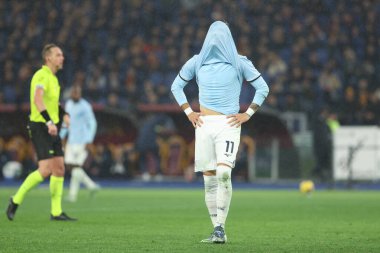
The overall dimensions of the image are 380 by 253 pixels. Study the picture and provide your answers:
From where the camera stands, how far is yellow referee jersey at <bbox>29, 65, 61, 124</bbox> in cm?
1284

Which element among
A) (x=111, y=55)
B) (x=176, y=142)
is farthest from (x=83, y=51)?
(x=176, y=142)

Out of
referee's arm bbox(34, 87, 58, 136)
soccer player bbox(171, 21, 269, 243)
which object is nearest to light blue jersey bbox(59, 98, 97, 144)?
referee's arm bbox(34, 87, 58, 136)

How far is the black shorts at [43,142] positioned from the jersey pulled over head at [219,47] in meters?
3.67

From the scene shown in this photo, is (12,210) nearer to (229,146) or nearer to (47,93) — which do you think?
(47,93)

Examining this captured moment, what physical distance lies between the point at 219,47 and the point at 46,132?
3.90 metres

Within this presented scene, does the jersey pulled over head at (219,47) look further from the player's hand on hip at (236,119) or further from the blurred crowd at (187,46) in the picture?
the blurred crowd at (187,46)

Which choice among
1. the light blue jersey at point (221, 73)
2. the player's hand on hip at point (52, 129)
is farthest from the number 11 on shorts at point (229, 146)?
the player's hand on hip at point (52, 129)

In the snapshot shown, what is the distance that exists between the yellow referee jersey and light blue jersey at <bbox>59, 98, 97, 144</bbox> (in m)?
6.34

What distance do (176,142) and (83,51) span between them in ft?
21.5

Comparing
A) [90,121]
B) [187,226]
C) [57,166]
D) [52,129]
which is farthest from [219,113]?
[90,121]

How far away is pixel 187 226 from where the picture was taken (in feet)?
39.6

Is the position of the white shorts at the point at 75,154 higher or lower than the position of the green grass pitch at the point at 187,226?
higher

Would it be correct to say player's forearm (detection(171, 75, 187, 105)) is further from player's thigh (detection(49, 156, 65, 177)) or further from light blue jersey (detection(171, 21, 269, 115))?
player's thigh (detection(49, 156, 65, 177))

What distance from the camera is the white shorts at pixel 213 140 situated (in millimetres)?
9578
